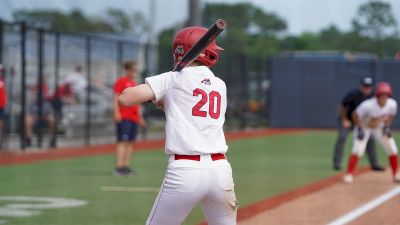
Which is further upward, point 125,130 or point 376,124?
point 376,124

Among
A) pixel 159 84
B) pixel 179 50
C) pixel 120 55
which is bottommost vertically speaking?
pixel 120 55

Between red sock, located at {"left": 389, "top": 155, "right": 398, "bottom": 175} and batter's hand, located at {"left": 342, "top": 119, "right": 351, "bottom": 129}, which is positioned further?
batter's hand, located at {"left": 342, "top": 119, "right": 351, "bottom": 129}

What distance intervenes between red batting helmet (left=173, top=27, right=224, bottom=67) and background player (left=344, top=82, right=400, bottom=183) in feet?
30.1

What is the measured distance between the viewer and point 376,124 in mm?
14727

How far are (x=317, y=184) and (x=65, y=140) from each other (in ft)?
40.7

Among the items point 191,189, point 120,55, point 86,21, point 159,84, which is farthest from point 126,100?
point 86,21

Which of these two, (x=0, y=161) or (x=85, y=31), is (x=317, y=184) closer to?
(x=0, y=161)

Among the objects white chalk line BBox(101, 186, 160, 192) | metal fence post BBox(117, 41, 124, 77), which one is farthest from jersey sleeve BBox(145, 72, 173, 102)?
metal fence post BBox(117, 41, 124, 77)

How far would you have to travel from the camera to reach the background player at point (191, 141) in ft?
17.2

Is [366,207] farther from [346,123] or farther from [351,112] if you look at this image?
[346,123]

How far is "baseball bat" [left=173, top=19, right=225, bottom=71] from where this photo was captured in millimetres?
5012

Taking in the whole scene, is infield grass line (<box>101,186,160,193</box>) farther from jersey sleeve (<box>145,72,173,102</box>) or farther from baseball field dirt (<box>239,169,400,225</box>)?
jersey sleeve (<box>145,72,173,102</box>)

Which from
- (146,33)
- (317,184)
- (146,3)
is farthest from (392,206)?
(146,33)

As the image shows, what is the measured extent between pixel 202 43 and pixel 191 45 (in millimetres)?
327
